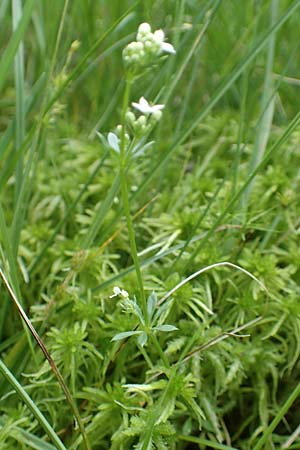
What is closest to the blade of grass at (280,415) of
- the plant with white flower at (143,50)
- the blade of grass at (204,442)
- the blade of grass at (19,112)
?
the blade of grass at (204,442)

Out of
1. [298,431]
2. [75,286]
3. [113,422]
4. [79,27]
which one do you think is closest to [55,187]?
[75,286]

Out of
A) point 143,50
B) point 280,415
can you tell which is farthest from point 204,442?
point 143,50

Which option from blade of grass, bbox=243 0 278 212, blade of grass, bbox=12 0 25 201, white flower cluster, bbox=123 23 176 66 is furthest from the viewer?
blade of grass, bbox=243 0 278 212

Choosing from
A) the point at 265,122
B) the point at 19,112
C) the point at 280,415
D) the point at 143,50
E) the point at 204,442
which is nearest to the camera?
the point at 143,50

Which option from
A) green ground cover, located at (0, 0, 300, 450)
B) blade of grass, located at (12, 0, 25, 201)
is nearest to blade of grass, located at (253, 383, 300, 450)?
green ground cover, located at (0, 0, 300, 450)

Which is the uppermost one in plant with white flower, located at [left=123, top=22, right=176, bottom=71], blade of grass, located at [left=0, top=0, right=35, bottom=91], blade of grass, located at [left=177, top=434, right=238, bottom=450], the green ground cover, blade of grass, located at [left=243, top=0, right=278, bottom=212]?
plant with white flower, located at [left=123, top=22, right=176, bottom=71]

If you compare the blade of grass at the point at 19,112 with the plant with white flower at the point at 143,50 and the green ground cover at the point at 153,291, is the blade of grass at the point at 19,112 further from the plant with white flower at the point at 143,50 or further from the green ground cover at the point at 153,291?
the plant with white flower at the point at 143,50

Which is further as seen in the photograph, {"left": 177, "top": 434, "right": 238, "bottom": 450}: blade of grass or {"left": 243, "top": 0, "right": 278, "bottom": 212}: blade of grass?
{"left": 243, "top": 0, "right": 278, "bottom": 212}: blade of grass

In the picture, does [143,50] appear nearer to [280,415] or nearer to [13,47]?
[13,47]

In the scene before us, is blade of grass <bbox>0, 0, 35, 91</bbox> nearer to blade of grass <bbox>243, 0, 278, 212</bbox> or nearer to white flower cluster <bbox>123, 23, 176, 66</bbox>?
white flower cluster <bbox>123, 23, 176, 66</bbox>

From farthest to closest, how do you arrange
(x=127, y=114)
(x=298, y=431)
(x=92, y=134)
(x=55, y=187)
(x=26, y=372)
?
(x=92, y=134) → (x=55, y=187) → (x=26, y=372) → (x=298, y=431) → (x=127, y=114)

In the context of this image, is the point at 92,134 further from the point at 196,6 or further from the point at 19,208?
the point at 19,208
